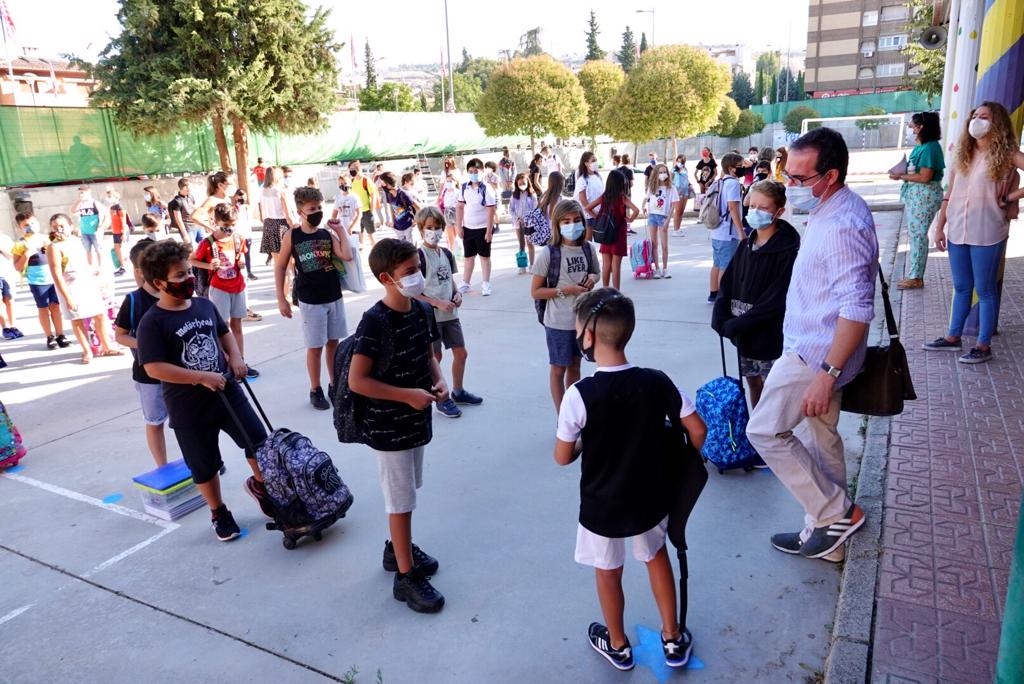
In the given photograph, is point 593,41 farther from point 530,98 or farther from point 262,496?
point 262,496

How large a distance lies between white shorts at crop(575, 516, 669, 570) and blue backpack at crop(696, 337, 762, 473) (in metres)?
1.73

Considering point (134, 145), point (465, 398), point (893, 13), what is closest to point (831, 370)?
point (465, 398)

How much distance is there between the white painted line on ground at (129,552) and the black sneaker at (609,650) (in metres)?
2.74

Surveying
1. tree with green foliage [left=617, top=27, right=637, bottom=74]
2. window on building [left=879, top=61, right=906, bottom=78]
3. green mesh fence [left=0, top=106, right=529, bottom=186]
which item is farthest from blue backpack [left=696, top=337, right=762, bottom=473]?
tree with green foliage [left=617, top=27, right=637, bottom=74]

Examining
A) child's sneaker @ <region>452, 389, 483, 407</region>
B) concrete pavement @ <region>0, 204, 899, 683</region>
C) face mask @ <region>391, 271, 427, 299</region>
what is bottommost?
concrete pavement @ <region>0, 204, 899, 683</region>

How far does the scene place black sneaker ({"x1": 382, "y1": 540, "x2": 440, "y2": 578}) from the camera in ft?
12.0

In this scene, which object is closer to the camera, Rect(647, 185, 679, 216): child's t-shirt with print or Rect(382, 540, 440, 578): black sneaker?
Rect(382, 540, 440, 578): black sneaker

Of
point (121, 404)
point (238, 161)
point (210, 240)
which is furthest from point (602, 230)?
point (238, 161)

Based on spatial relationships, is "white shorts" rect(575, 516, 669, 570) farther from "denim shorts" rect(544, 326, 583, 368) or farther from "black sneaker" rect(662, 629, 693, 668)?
"denim shorts" rect(544, 326, 583, 368)

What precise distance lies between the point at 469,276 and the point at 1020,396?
6.96 metres

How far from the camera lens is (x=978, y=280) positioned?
587 cm

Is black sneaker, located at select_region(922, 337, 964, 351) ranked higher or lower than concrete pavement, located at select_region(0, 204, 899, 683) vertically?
higher

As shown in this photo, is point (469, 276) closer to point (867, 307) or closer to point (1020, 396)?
point (1020, 396)

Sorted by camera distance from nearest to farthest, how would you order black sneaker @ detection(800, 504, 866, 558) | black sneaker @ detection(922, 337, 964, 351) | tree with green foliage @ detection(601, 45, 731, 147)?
black sneaker @ detection(800, 504, 866, 558) → black sneaker @ detection(922, 337, 964, 351) → tree with green foliage @ detection(601, 45, 731, 147)
